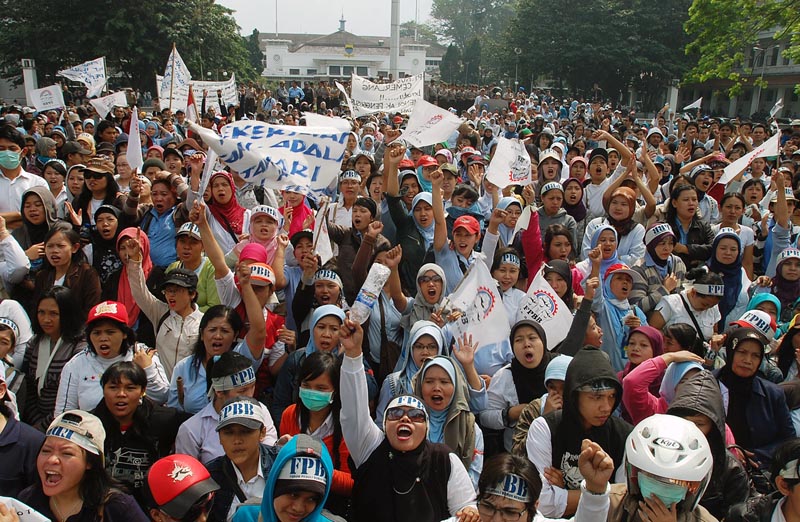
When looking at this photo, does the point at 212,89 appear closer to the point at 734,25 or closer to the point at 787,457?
the point at 787,457

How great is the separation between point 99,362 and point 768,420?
4230 mm

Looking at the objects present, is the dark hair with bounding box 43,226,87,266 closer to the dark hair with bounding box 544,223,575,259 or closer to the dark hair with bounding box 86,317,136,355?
the dark hair with bounding box 86,317,136,355

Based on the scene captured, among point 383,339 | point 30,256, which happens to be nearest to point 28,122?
point 30,256

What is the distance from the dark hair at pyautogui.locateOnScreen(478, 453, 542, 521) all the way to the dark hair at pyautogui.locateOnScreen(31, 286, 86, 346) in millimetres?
3173

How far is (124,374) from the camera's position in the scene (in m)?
3.57

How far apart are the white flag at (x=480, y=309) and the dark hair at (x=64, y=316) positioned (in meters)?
2.65

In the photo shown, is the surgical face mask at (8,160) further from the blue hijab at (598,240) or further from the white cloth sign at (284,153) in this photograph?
the blue hijab at (598,240)

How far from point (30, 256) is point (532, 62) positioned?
1861 inches

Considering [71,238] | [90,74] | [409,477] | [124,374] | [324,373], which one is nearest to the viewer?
[409,477]

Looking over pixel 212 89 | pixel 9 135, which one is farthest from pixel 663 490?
pixel 212 89

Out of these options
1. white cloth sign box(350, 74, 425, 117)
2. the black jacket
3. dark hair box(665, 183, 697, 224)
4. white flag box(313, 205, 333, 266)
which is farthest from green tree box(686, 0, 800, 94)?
the black jacket

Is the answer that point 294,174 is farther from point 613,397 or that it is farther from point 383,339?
point 613,397

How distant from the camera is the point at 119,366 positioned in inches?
141

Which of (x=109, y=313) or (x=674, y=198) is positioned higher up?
(x=674, y=198)
